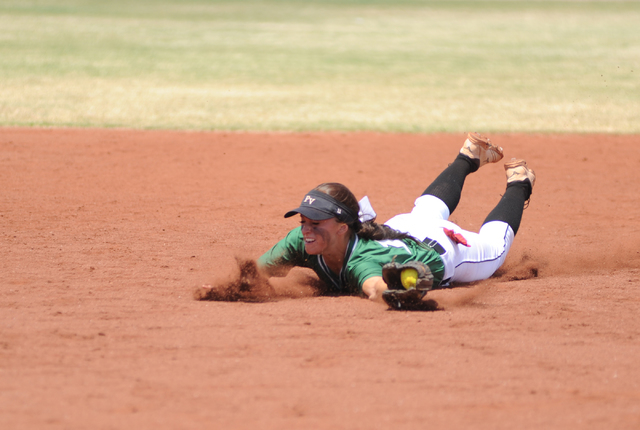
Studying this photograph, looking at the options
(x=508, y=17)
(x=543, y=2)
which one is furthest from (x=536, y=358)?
(x=543, y=2)

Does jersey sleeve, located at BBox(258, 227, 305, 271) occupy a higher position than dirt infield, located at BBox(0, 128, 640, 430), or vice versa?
jersey sleeve, located at BBox(258, 227, 305, 271)

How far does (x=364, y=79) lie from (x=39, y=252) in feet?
40.2

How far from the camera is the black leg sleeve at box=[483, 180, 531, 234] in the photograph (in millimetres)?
5137

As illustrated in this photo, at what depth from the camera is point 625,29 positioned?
29031mm

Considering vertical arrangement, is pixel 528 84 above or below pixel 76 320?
above

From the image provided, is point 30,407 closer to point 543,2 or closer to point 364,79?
point 364,79

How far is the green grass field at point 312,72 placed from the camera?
459 inches

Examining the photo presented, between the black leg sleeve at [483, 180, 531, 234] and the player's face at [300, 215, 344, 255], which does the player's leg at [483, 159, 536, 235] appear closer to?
the black leg sleeve at [483, 180, 531, 234]

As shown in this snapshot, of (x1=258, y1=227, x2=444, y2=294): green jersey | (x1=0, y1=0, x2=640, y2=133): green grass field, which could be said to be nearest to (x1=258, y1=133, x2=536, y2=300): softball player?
(x1=258, y1=227, x2=444, y2=294): green jersey

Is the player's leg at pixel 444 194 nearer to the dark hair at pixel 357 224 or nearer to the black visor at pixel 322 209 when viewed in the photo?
the dark hair at pixel 357 224

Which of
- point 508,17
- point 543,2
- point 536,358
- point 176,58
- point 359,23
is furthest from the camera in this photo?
point 543,2

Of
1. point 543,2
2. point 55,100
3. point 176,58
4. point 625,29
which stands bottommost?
point 55,100

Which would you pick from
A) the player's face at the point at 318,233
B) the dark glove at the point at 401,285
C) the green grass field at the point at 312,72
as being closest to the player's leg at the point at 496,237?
the dark glove at the point at 401,285

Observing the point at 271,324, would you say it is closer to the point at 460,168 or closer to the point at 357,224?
the point at 357,224
